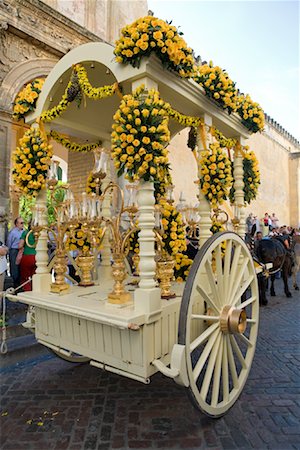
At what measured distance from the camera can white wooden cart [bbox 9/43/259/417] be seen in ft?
7.25

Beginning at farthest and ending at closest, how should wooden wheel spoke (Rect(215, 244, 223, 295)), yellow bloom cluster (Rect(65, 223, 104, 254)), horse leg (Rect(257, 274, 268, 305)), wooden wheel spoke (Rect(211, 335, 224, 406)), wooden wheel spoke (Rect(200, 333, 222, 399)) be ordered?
horse leg (Rect(257, 274, 268, 305))
yellow bloom cluster (Rect(65, 223, 104, 254))
wooden wheel spoke (Rect(215, 244, 223, 295))
wooden wheel spoke (Rect(211, 335, 224, 406))
wooden wheel spoke (Rect(200, 333, 222, 399))

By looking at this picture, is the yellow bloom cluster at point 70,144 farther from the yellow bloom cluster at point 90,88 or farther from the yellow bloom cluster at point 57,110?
the yellow bloom cluster at point 90,88

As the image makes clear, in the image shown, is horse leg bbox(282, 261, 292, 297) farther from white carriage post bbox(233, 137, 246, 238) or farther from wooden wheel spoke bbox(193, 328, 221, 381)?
wooden wheel spoke bbox(193, 328, 221, 381)

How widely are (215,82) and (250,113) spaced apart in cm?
93

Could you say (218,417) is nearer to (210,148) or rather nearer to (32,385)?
(32,385)

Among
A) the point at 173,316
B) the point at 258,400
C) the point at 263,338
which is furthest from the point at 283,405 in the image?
the point at 263,338

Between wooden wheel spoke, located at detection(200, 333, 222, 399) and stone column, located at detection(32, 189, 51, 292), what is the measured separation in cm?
168

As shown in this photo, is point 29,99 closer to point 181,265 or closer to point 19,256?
point 181,265

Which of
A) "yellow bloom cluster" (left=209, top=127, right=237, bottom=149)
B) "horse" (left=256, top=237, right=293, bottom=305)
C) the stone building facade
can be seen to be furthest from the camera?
"horse" (left=256, top=237, right=293, bottom=305)

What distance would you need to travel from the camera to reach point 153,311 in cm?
229

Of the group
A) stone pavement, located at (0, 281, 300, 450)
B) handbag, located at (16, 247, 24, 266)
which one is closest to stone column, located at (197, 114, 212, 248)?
stone pavement, located at (0, 281, 300, 450)

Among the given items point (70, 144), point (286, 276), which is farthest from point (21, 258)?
point (286, 276)

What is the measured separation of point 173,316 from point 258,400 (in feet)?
3.87

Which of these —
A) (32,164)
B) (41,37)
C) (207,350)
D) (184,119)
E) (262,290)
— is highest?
(41,37)
